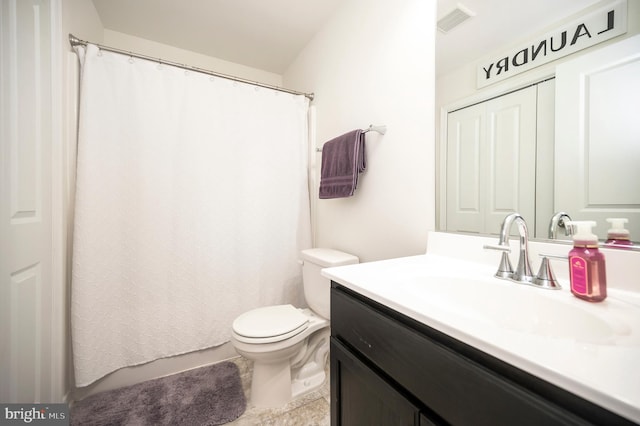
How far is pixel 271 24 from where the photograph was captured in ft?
5.58

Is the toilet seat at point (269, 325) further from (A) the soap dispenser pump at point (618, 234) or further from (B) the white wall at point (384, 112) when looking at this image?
(A) the soap dispenser pump at point (618, 234)

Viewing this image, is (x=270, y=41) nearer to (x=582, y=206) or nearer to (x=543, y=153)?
(x=543, y=153)

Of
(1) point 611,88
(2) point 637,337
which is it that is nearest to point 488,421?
(2) point 637,337

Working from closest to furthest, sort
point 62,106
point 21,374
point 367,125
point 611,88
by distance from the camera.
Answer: point 611,88 → point 21,374 → point 62,106 → point 367,125

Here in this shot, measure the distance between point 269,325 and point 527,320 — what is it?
1019 mm

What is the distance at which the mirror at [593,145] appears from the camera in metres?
0.60

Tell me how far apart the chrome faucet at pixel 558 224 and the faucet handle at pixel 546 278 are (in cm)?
9

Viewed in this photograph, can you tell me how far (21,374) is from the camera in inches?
34.1

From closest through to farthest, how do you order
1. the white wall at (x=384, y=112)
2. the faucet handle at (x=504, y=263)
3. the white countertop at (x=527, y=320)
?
the white countertop at (x=527, y=320), the faucet handle at (x=504, y=263), the white wall at (x=384, y=112)

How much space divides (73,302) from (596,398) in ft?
6.06

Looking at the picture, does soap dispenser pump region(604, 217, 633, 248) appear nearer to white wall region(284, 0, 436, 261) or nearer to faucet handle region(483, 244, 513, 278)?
faucet handle region(483, 244, 513, 278)

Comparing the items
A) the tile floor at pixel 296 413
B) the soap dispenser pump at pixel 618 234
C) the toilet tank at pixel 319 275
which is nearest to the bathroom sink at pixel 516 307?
the soap dispenser pump at pixel 618 234

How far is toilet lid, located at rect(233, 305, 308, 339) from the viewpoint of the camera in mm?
1162

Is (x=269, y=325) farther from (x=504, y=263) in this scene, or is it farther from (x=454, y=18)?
(x=454, y=18)
